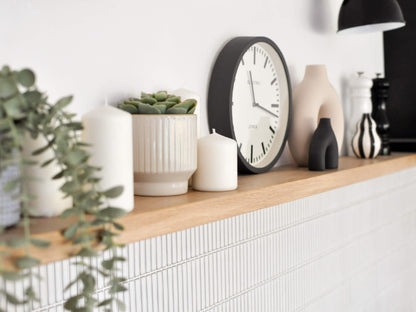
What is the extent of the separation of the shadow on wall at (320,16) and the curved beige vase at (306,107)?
0.58 feet

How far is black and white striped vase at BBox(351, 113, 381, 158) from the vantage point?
134 centimetres

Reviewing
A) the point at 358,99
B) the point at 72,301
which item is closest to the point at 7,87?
the point at 72,301

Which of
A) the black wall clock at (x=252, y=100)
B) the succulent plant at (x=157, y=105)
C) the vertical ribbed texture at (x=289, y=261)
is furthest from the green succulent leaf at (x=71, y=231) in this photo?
the black wall clock at (x=252, y=100)

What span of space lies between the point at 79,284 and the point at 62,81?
0.29 meters

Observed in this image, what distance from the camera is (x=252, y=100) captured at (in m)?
1.02

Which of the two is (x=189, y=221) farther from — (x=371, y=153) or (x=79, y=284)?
(x=371, y=153)

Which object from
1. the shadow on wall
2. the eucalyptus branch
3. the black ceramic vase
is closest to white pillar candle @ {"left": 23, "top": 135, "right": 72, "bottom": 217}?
the eucalyptus branch

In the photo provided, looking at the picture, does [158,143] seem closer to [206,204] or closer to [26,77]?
[206,204]

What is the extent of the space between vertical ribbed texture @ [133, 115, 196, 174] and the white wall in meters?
0.10

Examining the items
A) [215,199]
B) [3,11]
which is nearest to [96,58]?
[3,11]

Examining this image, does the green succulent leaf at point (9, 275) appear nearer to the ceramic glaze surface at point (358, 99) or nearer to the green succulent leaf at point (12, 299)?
the green succulent leaf at point (12, 299)

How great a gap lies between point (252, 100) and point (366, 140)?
49 cm

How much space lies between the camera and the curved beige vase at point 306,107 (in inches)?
44.2

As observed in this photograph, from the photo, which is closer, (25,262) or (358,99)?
(25,262)
